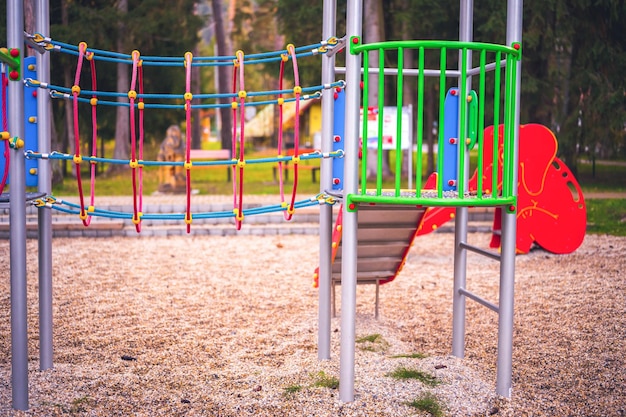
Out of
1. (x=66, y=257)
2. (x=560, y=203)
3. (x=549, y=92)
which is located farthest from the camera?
(x=549, y=92)

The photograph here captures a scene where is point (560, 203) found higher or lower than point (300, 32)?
lower

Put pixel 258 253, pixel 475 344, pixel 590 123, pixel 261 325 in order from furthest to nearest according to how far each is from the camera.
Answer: pixel 590 123 → pixel 258 253 → pixel 261 325 → pixel 475 344

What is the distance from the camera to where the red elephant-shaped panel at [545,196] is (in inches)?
290

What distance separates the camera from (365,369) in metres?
3.97

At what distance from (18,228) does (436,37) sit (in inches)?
656

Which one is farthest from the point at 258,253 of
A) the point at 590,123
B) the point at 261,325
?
the point at 590,123

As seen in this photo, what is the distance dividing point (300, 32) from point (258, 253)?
38.2 ft

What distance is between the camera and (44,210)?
389cm

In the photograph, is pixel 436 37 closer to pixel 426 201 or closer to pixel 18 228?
pixel 426 201

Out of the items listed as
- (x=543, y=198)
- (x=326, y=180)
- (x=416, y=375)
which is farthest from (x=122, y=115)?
(x=416, y=375)

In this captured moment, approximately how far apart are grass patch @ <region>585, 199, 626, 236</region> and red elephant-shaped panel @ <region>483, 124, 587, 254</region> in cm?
251

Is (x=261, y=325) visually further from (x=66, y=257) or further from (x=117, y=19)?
(x=117, y=19)

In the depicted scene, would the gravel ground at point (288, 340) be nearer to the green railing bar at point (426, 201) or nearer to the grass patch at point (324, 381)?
the grass patch at point (324, 381)

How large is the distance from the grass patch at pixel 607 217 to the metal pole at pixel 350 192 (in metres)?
7.46
